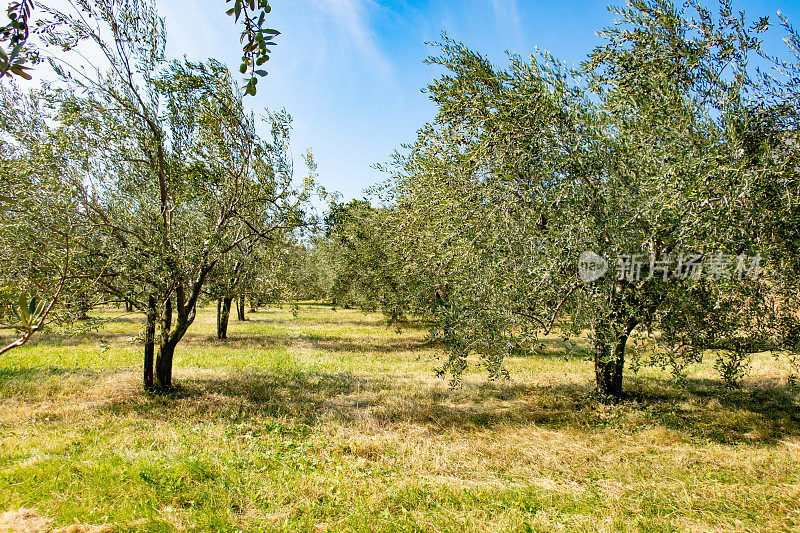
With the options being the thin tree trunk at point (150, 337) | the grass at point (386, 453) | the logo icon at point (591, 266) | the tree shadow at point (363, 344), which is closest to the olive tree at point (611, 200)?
the logo icon at point (591, 266)

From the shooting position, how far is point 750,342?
7734mm

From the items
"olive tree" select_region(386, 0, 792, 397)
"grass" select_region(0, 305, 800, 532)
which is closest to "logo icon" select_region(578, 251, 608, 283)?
"olive tree" select_region(386, 0, 792, 397)

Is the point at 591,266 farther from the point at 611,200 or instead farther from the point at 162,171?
the point at 162,171

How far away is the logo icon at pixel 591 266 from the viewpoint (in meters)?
7.53

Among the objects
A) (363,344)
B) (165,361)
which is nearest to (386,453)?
(165,361)

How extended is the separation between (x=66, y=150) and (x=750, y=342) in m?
14.3

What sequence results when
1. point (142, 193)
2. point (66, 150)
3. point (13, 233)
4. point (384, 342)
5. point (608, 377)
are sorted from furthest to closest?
point (384, 342), point (608, 377), point (142, 193), point (66, 150), point (13, 233)

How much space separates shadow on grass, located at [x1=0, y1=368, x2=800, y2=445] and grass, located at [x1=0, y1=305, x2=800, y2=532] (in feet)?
0.22

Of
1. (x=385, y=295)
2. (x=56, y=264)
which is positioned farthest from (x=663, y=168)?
(x=385, y=295)

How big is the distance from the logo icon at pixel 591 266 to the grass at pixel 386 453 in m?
3.20

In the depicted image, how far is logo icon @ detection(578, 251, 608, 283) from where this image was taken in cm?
Answer: 753

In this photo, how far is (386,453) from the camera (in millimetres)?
7023

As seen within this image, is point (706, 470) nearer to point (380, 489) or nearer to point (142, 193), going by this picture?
point (380, 489)

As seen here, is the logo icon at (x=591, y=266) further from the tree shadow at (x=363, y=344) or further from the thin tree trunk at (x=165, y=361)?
the tree shadow at (x=363, y=344)
